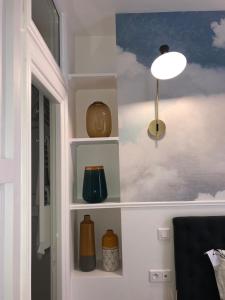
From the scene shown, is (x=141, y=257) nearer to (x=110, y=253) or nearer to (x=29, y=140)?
(x=110, y=253)

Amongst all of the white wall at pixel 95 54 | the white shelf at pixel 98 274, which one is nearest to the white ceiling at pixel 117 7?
the white wall at pixel 95 54

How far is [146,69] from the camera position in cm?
207

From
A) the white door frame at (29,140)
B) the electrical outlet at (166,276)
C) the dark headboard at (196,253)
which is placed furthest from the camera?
the electrical outlet at (166,276)

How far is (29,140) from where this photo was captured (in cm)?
105

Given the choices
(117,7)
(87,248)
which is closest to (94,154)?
(87,248)

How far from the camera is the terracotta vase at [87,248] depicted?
1.95 m

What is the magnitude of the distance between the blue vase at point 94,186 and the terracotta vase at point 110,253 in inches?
11.1

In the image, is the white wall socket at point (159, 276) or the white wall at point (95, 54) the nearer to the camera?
the white wall socket at point (159, 276)

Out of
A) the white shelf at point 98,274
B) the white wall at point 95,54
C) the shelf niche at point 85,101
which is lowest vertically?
the white shelf at point 98,274

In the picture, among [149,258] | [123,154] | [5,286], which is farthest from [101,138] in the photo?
[5,286]

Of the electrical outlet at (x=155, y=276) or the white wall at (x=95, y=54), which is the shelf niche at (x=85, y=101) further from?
the electrical outlet at (x=155, y=276)

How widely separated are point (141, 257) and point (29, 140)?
1.27 metres

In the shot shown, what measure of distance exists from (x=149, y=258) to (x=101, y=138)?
0.89 m

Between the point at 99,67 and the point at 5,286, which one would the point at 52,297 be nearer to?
the point at 5,286
